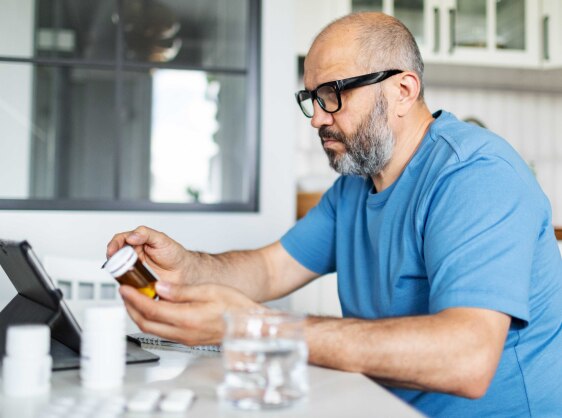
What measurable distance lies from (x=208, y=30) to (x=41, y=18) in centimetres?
177

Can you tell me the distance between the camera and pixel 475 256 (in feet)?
3.35

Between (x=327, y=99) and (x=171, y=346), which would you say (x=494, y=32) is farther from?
(x=171, y=346)

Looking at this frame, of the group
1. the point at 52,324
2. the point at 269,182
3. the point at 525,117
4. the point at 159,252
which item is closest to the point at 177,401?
the point at 52,324

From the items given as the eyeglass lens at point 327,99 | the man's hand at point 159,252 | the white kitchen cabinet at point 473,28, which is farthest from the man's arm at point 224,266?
the white kitchen cabinet at point 473,28

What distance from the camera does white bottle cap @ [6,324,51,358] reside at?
807 mm

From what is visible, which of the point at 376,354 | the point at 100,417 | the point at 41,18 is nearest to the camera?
the point at 100,417

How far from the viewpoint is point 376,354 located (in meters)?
0.93

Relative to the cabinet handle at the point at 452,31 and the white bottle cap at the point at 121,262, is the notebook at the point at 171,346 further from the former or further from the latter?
the cabinet handle at the point at 452,31

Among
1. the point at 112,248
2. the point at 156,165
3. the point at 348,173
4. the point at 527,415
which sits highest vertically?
the point at 156,165

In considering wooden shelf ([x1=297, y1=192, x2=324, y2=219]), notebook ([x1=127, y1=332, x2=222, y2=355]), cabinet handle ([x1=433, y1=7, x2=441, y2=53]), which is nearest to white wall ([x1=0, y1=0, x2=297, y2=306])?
wooden shelf ([x1=297, y1=192, x2=324, y2=219])

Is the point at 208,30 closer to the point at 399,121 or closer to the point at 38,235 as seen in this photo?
the point at 38,235

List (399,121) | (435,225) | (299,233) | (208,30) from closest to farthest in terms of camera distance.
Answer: (435,225), (399,121), (299,233), (208,30)

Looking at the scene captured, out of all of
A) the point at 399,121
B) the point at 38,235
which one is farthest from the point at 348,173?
the point at 38,235

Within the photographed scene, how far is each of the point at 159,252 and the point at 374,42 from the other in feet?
2.09
